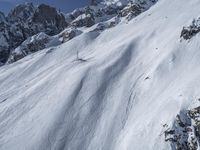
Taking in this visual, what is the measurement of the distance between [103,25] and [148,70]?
166ft

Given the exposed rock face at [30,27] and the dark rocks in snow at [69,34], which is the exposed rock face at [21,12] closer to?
the exposed rock face at [30,27]

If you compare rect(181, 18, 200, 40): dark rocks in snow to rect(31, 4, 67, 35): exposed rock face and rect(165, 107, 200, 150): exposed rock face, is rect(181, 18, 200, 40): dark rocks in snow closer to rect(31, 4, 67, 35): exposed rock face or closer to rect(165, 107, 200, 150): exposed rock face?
rect(165, 107, 200, 150): exposed rock face

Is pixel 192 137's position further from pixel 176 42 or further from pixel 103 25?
pixel 103 25

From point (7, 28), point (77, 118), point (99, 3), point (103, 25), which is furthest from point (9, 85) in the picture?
point (99, 3)

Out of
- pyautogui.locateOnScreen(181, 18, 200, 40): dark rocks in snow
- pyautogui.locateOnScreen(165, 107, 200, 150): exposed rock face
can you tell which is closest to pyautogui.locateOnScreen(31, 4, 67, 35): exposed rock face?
pyautogui.locateOnScreen(181, 18, 200, 40): dark rocks in snow

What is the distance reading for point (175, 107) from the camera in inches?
853

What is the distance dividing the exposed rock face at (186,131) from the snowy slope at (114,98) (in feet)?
1.68

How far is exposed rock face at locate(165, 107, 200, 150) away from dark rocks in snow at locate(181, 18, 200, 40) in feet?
36.7

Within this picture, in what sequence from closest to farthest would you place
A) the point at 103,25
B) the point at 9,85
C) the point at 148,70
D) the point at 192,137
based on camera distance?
the point at 192,137
the point at 148,70
the point at 9,85
the point at 103,25

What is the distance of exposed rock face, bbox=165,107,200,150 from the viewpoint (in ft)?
64.0

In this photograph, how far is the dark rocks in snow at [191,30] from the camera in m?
29.8

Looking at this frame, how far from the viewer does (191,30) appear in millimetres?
29984

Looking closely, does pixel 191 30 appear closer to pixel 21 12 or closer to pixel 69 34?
pixel 69 34

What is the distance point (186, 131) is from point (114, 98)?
9353mm
